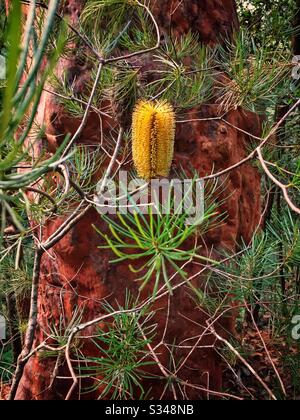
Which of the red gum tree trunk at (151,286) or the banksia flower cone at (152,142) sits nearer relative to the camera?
the banksia flower cone at (152,142)

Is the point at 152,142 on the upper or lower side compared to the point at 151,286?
upper

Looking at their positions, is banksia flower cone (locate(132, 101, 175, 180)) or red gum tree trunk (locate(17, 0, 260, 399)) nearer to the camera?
banksia flower cone (locate(132, 101, 175, 180))

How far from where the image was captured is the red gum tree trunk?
34.5 inches

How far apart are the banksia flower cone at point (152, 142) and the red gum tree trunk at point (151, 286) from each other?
463 mm

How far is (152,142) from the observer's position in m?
0.41

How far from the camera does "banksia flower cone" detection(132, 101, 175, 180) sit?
1.36 feet

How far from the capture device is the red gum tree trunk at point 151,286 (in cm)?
88

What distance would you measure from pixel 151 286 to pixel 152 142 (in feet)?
1.72

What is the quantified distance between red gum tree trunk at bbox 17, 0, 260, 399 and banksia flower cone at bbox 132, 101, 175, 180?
46 centimetres

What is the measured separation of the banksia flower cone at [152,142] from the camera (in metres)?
0.41
